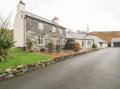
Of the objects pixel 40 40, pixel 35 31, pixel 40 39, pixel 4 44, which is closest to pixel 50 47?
pixel 40 40

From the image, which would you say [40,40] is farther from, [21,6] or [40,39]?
[21,6]

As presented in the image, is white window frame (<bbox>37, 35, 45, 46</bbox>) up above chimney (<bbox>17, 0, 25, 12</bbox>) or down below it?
below

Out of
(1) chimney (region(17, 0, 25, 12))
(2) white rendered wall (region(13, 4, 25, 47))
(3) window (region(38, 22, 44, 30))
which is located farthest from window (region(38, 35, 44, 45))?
(1) chimney (region(17, 0, 25, 12))

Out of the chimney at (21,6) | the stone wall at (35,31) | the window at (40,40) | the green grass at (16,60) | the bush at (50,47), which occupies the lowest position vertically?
the green grass at (16,60)

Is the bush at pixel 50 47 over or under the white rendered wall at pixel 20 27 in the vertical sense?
under

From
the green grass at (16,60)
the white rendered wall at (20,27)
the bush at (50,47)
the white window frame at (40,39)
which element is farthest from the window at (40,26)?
the green grass at (16,60)

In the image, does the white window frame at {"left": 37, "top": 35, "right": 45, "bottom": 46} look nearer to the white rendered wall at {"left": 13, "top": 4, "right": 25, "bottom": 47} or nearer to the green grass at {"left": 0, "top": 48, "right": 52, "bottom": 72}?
the white rendered wall at {"left": 13, "top": 4, "right": 25, "bottom": 47}

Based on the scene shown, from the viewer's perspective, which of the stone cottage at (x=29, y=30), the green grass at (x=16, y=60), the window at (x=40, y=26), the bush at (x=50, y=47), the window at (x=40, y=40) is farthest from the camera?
the bush at (x=50, y=47)

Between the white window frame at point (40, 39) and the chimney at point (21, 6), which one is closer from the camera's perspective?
the chimney at point (21, 6)

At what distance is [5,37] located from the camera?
15688 mm

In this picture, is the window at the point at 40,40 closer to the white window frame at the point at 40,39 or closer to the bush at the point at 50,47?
the white window frame at the point at 40,39

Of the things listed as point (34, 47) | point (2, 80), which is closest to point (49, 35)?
point (34, 47)

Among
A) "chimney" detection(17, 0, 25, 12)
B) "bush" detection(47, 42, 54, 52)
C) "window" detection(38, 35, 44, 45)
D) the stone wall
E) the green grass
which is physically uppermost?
"chimney" detection(17, 0, 25, 12)

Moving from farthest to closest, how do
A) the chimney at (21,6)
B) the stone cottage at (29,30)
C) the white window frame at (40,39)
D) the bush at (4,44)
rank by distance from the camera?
the white window frame at (40,39) < the chimney at (21,6) < the stone cottage at (29,30) < the bush at (4,44)
